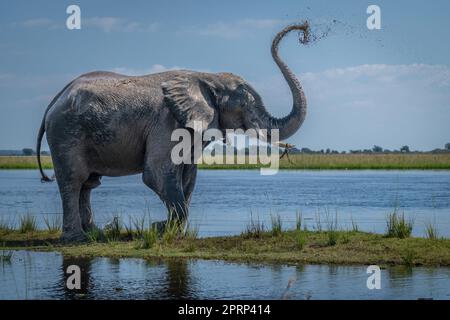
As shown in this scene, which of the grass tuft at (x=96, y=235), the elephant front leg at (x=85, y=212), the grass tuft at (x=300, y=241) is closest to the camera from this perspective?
the grass tuft at (x=300, y=241)

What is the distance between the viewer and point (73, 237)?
14469 millimetres

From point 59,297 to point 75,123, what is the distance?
5.41m

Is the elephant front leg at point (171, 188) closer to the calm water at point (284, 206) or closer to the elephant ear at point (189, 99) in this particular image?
the elephant ear at point (189, 99)

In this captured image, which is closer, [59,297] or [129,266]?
[59,297]

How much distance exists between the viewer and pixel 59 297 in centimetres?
951

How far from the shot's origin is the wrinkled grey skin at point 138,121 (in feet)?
47.2

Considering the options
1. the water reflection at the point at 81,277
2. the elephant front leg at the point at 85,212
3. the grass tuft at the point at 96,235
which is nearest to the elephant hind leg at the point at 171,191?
the grass tuft at the point at 96,235

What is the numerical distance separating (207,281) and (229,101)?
5.17 m

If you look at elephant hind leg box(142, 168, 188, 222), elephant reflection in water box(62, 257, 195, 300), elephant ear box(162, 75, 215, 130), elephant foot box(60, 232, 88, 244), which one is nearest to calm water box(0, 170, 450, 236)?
elephant hind leg box(142, 168, 188, 222)

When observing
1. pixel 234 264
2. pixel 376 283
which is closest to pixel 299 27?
pixel 234 264

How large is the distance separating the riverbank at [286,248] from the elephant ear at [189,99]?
1.98 m
